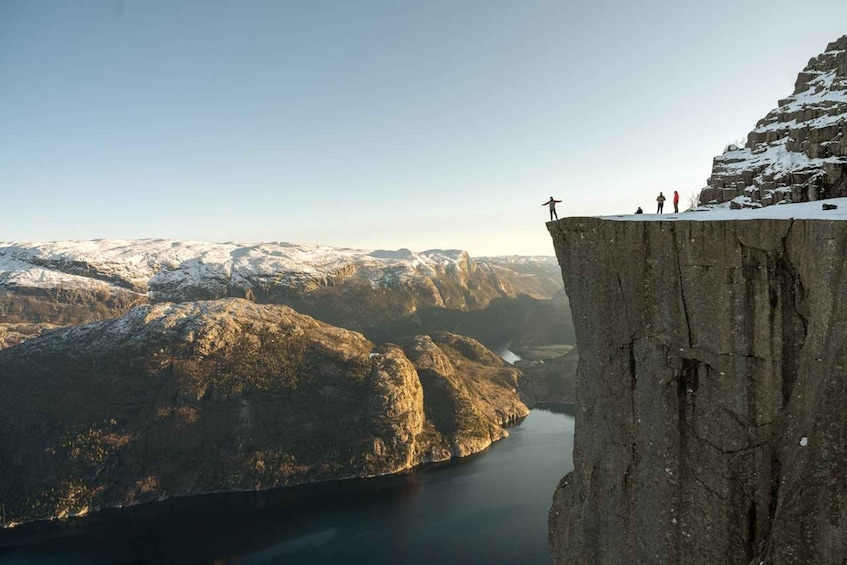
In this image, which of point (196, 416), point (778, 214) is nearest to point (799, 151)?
point (778, 214)

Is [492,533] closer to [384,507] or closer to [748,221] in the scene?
[384,507]

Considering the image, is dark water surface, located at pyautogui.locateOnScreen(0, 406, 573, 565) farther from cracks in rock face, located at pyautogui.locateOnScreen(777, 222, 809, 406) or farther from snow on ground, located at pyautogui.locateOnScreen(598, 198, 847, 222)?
snow on ground, located at pyautogui.locateOnScreen(598, 198, 847, 222)

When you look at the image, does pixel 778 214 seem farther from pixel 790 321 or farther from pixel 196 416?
pixel 196 416

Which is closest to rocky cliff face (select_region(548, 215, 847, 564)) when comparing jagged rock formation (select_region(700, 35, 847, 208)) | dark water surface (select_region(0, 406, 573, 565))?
jagged rock formation (select_region(700, 35, 847, 208))

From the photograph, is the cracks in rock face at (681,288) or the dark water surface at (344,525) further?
the dark water surface at (344,525)

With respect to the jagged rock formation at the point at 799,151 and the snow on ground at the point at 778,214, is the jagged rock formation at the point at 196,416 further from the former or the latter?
the snow on ground at the point at 778,214

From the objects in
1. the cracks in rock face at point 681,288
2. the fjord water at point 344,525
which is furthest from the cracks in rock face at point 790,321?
the fjord water at point 344,525
